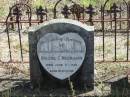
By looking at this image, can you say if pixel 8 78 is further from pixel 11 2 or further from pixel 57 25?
pixel 11 2

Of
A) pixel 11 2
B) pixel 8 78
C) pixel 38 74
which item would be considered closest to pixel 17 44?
pixel 8 78

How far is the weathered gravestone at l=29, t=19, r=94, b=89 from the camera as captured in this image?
4.99m

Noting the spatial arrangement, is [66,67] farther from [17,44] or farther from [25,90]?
[17,44]

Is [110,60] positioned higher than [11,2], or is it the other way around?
[11,2]

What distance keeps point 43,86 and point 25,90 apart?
0.71 feet

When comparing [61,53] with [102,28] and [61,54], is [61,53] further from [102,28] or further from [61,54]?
[102,28]

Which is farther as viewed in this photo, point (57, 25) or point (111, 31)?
point (111, 31)

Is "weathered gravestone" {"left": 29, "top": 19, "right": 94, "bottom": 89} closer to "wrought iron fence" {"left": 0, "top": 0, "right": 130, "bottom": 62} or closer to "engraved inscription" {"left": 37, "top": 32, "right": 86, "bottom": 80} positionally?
"engraved inscription" {"left": 37, "top": 32, "right": 86, "bottom": 80}

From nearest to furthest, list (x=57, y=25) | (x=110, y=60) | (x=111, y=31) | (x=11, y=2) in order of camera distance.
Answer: (x=57, y=25) < (x=110, y=60) < (x=111, y=31) < (x=11, y=2)

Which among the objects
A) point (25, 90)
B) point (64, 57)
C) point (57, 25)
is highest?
point (57, 25)

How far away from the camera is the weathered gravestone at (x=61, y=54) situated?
196 inches

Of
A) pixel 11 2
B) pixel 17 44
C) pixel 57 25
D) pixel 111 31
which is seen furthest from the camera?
pixel 11 2

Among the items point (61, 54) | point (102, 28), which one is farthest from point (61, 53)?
point (102, 28)

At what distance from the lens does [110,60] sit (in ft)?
20.0
